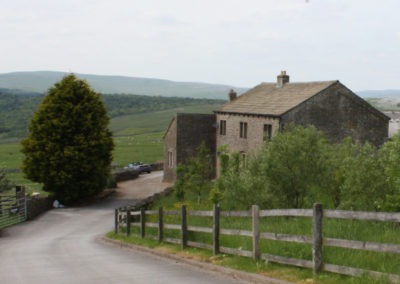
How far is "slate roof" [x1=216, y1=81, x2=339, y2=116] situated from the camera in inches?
1757

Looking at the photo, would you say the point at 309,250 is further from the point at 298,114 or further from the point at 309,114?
the point at 309,114

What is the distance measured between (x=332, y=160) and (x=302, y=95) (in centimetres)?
2220

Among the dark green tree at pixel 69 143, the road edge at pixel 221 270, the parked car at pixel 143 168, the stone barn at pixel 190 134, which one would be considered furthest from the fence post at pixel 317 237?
the parked car at pixel 143 168

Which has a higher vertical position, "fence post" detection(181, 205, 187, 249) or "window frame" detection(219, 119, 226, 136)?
"window frame" detection(219, 119, 226, 136)

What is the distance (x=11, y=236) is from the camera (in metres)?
32.2

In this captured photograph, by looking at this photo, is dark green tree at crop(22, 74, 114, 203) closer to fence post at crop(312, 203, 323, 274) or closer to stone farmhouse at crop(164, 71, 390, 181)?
stone farmhouse at crop(164, 71, 390, 181)

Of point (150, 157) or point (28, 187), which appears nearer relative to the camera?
point (28, 187)

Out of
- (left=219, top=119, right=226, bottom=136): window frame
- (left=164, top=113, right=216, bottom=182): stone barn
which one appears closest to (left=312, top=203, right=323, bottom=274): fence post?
(left=219, top=119, right=226, bottom=136): window frame

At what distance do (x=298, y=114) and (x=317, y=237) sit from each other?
3369 centimetres

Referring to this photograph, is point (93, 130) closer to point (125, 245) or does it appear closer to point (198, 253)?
point (125, 245)

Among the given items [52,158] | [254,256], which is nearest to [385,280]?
[254,256]

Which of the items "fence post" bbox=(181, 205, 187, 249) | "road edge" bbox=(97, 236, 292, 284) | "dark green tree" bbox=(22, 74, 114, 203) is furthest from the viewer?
"dark green tree" bbox=(22, 74, 114, 203)

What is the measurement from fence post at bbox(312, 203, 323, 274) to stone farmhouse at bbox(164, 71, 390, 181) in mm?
30577

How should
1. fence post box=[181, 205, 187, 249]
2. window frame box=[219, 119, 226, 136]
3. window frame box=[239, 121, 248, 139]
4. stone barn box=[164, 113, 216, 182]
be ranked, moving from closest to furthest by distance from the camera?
fence post box=[181, 205, 187, 249], window frame box=[239, 121, 248, 139], window frame box=[219, 119, 226, 136], stone barn box=[164, 113, 216, 182]
